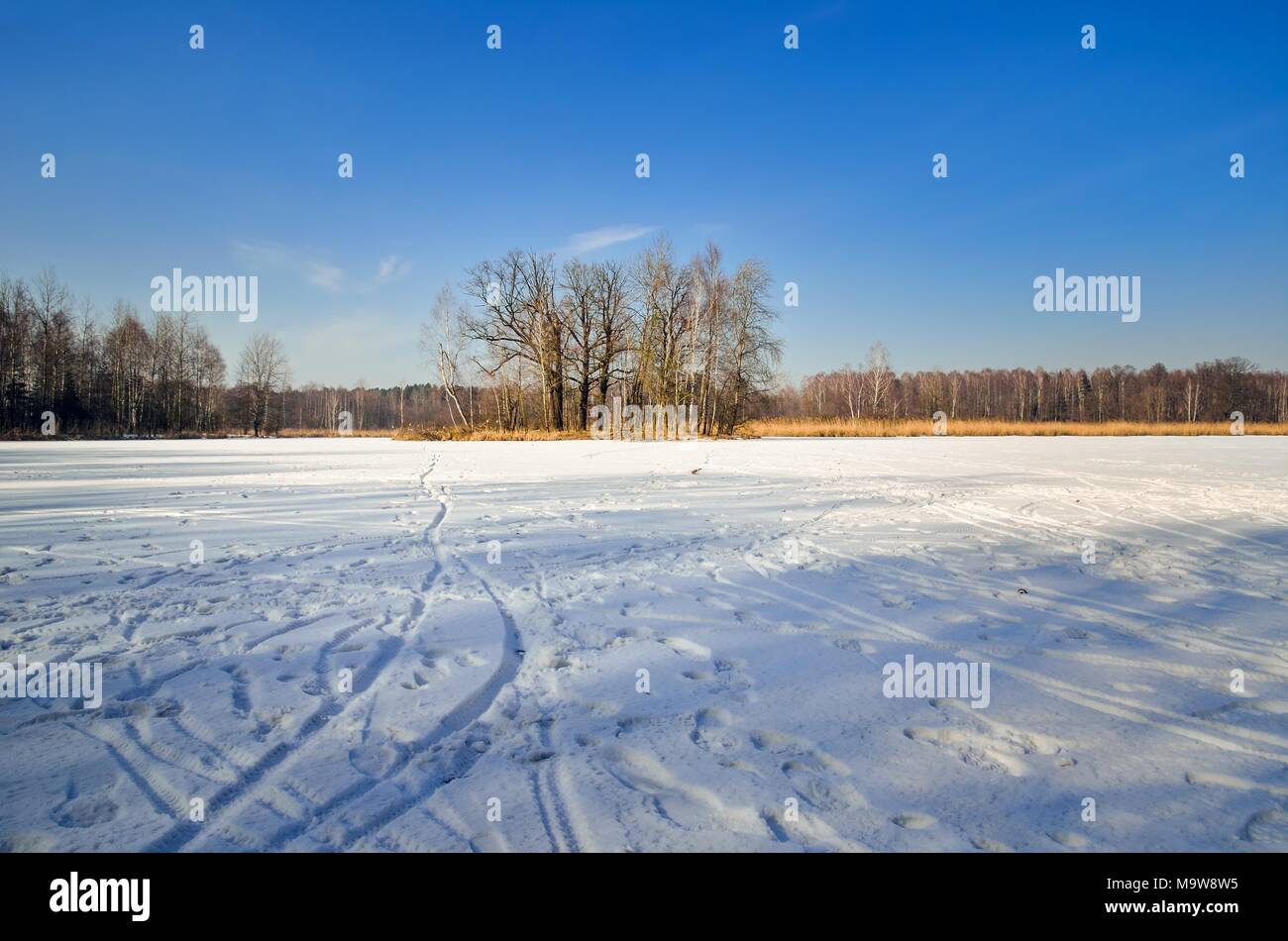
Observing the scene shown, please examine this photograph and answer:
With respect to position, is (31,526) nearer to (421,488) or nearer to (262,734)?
(421,488)

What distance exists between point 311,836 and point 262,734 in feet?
2.89

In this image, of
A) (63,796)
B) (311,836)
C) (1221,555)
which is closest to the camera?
(311,836)

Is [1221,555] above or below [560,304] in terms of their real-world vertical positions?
below

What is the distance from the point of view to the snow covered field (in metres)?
2.07

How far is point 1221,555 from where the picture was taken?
5.82m

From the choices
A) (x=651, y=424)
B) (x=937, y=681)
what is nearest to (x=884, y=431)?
(x=651, y=424)

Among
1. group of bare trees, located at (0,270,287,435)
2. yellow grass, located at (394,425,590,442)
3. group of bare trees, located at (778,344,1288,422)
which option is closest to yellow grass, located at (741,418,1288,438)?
yellow grass, located at (394,425,590,442)

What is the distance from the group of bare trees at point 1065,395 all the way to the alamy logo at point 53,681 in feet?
222
